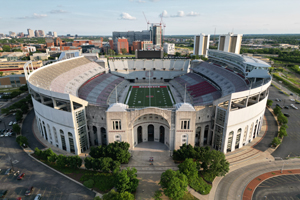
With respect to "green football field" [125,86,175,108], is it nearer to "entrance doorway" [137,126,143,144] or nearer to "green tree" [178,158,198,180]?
"entrance doorway" [137,126,143,144]

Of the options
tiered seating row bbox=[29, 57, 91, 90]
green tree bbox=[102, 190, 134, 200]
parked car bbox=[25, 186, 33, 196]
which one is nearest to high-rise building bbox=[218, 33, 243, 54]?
Answer: tiered seating row bbox=[29, 57, 91, 90]

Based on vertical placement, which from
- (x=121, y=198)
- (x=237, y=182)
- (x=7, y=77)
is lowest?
(x=237, y=182)

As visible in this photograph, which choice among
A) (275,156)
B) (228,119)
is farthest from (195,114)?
(275,156)

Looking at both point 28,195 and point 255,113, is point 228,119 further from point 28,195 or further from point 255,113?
point 28,195

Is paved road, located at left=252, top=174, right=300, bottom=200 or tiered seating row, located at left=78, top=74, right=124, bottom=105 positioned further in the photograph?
tiered seating row, located at left=78, top=74, right=124, bottom=105

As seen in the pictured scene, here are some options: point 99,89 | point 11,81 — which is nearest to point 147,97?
point 99,89

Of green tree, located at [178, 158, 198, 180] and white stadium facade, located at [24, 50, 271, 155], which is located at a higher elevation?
white stadium facade, located at [24, 50, 271, 155]
